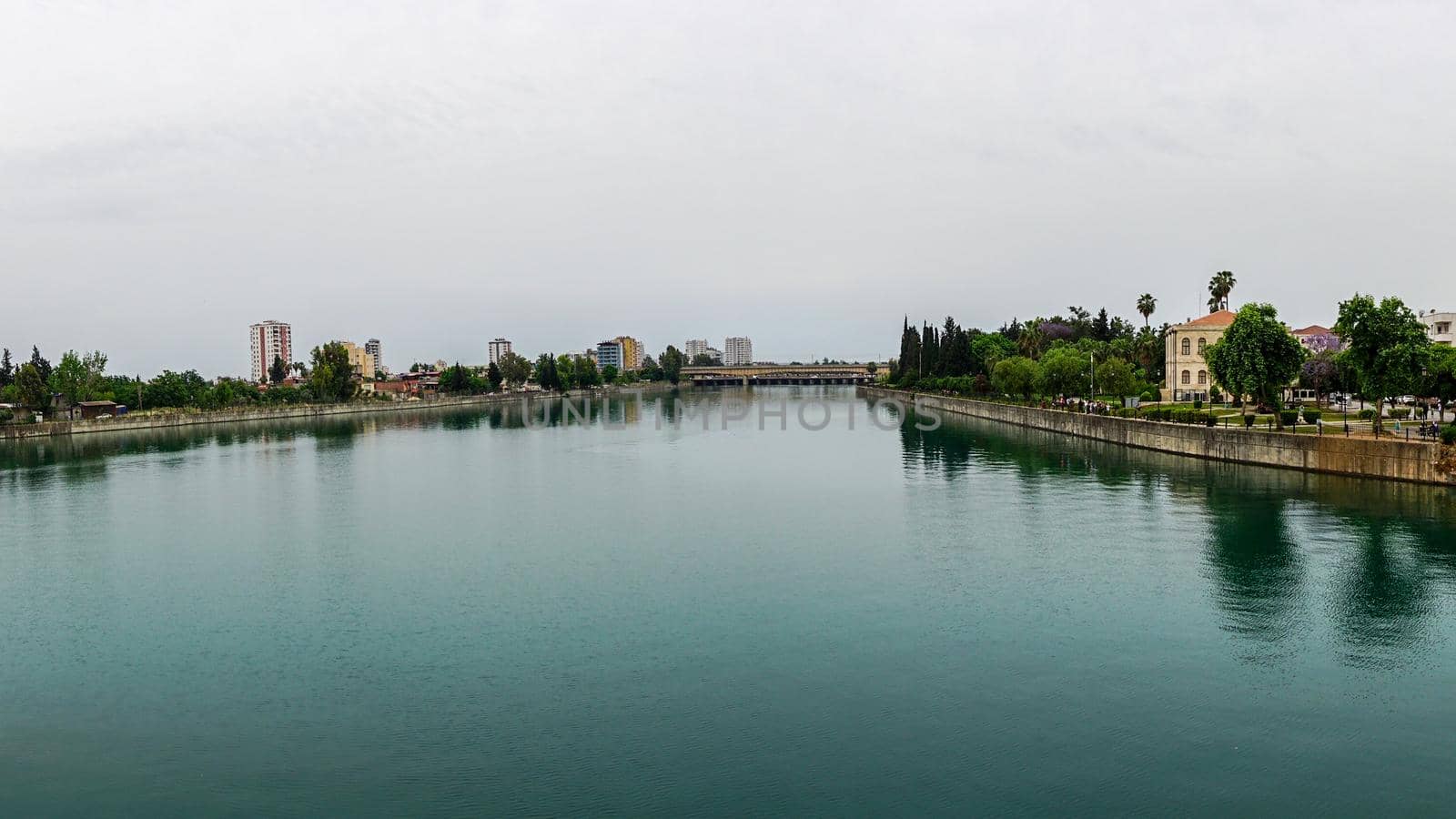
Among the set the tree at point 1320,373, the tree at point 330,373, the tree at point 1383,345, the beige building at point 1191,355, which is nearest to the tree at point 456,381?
the tree at point 330,373

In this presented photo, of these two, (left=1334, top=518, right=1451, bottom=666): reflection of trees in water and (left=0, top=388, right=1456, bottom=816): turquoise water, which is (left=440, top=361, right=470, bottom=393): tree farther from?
(left=1334, top=518, right=1451, bottom=666): reflection of trees in water

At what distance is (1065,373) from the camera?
280ft

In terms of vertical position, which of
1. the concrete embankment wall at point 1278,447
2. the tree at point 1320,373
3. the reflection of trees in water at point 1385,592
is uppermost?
the tree at point 1320,373

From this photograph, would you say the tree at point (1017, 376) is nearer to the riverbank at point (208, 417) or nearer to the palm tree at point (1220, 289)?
the palm tree at point (1220, 289)

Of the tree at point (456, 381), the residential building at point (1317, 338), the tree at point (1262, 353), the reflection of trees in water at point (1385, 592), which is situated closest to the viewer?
the reflection of trees in water at point (1385, 592)

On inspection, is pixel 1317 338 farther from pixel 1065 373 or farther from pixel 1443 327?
pixel 1065 373

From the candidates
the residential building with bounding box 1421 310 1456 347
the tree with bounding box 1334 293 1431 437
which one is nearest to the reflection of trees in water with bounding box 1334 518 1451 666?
the tree with bounding box 1334 293 1431 437

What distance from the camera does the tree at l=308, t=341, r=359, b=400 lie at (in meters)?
139

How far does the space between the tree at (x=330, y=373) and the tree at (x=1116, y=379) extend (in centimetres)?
10420

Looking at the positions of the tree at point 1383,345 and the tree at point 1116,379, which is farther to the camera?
the tree at point 1116,379

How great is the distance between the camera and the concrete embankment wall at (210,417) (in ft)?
307

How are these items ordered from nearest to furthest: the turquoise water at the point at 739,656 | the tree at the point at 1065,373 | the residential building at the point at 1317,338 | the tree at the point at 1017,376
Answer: the turquoise water at the point at 739,656
the tree at the point at 1065,373
the tree at the point at 1017,376
the residential building at the point at 1317,338

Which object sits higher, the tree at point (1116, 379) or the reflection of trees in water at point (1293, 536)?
the tree at point (1116, 379)

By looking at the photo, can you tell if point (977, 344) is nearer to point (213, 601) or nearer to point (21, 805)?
point (213, 601)
